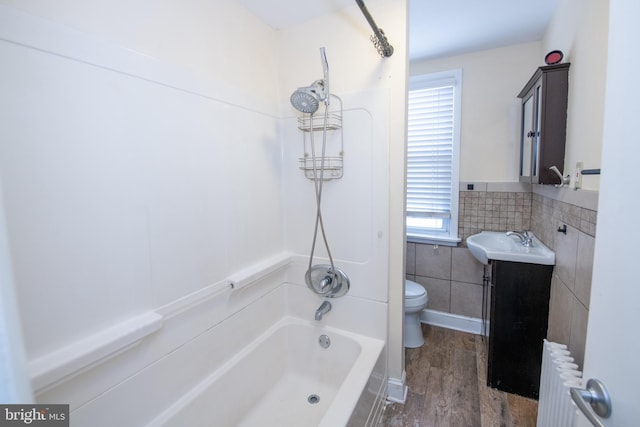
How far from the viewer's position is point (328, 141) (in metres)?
1.85

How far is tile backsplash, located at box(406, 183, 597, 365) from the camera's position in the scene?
1.37 metres

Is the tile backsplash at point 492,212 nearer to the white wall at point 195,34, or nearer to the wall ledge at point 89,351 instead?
the white wall at point 195,34

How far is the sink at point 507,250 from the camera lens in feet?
6.02

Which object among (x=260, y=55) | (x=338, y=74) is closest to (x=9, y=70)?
(x=260, y=55)

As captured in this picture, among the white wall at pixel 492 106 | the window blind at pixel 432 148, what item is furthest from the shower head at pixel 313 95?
the white wall at pixel 492 106

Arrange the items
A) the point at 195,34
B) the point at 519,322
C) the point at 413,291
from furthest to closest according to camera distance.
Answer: the point at 413,291 < the point at 519,322 < the point at 195,34

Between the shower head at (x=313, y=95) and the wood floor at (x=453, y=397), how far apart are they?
6.41 ft

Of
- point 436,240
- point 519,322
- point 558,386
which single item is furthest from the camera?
point 436,240

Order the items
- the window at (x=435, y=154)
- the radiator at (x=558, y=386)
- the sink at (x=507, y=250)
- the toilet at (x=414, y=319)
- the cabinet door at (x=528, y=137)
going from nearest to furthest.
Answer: the radiator at (x=558, y=386) < the sink at (x=507, y=250) < the cabinet door at (x=528, y=137) < the toilet at (x=414, y=319) < the window at (x=435, y=154)

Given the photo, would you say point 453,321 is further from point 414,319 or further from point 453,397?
point 453,397

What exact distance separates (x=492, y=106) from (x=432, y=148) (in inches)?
23.5

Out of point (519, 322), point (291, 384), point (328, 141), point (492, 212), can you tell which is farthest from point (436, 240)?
point (291, 384)

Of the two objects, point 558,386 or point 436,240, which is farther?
point 436,240

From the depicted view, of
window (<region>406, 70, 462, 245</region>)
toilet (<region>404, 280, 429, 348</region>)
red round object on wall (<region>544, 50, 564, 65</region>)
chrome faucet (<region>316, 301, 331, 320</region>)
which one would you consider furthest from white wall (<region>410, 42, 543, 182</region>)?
chrome faucet (<region>316, 301, 331, 320</region>)
